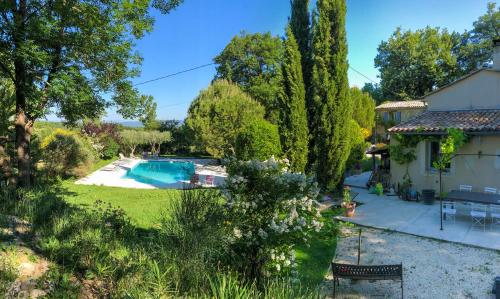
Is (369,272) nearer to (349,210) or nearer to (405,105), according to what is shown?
(349,210)

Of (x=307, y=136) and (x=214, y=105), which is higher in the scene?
(x=214, y=105)

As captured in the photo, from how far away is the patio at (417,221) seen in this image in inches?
374

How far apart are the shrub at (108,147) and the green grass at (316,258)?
28.5 m

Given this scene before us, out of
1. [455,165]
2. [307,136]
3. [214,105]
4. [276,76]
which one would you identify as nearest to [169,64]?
[214,105]

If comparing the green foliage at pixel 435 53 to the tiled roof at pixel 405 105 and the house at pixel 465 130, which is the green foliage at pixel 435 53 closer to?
the tiled roof at pixel 405 105

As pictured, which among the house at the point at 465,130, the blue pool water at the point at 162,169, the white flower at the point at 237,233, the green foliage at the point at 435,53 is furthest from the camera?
the green foliage at the point at 435,53

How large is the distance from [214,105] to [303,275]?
840 inches

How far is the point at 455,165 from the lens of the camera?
14.3 m

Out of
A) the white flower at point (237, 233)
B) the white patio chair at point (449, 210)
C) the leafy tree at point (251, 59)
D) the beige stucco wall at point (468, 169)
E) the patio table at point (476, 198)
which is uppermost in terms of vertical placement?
the leafy tree at point (251, 59)

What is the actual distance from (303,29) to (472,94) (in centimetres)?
894

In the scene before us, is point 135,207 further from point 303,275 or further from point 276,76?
point 276,76

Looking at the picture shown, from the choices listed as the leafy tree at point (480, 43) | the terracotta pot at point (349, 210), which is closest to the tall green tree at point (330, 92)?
the terracotta pot at point (349, 210)

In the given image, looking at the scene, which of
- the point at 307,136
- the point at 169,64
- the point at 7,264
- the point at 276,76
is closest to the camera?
the point at 7,264

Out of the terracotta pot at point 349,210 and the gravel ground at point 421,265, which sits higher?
the terracotta pot at point 349,210
